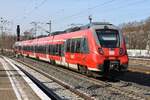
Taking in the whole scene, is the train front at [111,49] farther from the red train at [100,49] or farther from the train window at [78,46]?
the train window at [78,46]

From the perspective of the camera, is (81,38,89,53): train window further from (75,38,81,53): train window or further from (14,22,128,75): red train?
(75,38,81,53): train window

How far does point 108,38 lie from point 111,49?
2.63 feet

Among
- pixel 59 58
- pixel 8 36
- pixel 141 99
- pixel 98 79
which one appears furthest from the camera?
pixel 8 36

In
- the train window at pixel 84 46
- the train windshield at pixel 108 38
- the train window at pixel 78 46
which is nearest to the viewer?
the train windshield at pixel 108 38

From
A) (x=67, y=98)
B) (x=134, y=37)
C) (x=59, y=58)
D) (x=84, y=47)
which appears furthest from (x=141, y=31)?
(x=67, y=98)

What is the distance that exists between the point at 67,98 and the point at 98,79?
8.06 m

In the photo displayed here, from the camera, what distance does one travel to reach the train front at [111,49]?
21125mm

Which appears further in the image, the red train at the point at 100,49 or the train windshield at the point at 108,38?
the train windshield at the point at 108,38

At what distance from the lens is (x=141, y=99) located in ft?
48.1

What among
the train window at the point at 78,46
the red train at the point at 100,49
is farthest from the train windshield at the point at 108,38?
the train window at the point at 78,46

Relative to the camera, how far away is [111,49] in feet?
70.3

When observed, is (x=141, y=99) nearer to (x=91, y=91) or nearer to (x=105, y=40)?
(x=91, y=91)

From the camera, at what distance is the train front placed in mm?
21125

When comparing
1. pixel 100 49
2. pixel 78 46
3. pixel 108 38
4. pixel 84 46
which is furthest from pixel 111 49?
pixel 78 46
